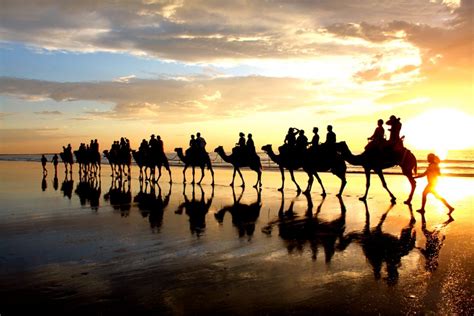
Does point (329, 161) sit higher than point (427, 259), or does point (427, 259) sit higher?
point (329, 161)

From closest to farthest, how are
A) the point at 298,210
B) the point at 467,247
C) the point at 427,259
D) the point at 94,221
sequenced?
the point at 427,259 < the point at 467,247 < the point at 94,221 < the point at 298,210

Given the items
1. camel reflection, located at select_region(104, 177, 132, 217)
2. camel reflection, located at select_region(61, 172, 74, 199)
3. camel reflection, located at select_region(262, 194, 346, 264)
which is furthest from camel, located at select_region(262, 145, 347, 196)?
camel reflection, located at select_region(61, 172, 74, 199)

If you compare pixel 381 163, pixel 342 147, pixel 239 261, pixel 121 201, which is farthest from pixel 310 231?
pixel 121 201

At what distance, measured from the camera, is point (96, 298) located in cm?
605

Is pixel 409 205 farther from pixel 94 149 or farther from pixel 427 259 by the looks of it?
pixel 94 149

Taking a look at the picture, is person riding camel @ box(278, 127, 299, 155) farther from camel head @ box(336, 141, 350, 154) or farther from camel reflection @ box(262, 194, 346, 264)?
camel reflection @ box(262, 194, 346, 264)

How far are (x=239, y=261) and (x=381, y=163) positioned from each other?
10.6m

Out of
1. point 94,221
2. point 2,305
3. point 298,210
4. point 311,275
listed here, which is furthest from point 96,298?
point 298,210

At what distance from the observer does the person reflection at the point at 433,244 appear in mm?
7594

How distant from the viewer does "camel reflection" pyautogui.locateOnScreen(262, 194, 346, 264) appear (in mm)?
8952

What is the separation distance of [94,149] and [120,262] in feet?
94.0

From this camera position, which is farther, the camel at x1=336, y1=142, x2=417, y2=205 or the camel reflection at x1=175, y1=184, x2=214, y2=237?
the camel at x1=336, y1=142, x2=417, y2=205

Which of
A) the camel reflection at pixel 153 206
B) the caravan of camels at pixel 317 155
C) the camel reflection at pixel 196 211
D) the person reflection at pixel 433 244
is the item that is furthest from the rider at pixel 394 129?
the camel reflection at pixel 153 206

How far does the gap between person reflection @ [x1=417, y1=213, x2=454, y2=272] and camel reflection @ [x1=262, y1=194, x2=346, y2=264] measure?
1637mm
